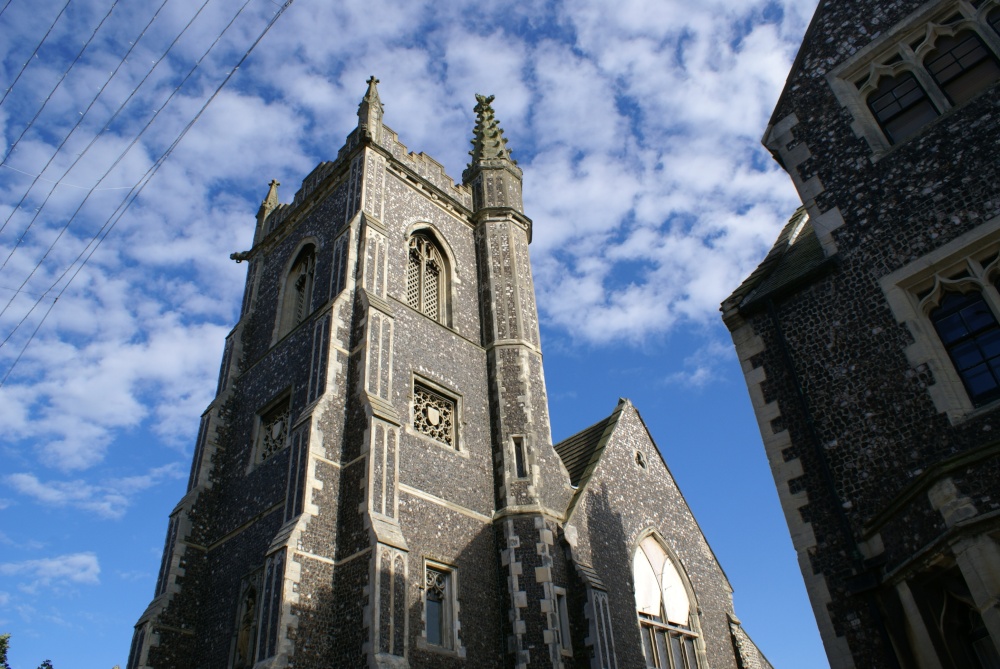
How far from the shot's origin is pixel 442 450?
14930mm

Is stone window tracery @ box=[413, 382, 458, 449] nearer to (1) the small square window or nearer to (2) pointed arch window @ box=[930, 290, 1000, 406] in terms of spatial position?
(1) the small square window

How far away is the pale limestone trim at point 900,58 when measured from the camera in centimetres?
941

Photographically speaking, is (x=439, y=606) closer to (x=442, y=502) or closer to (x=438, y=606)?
(x=438, y=606)

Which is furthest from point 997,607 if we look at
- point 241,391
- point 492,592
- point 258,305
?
point 258,305

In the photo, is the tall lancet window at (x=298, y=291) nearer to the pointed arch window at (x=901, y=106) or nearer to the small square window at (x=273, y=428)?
the small square window at (x=273, y=428)

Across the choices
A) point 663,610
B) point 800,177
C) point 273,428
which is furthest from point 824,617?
point 273,428

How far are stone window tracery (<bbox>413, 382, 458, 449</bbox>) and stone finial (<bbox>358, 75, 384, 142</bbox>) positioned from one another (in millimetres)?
7324

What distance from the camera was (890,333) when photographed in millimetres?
8484

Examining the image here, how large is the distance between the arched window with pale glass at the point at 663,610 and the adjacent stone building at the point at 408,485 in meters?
0.05

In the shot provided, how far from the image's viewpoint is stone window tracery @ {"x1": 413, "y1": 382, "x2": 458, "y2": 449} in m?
15.2

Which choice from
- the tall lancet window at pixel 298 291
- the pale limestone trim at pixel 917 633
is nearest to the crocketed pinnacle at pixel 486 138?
the tall lancet window at pixel 298 291

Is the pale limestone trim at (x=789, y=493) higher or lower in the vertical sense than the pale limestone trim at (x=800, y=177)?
lower

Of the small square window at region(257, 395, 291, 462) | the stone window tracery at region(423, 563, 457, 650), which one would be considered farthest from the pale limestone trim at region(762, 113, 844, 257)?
the small square window at region(257, 395, 291, 462)

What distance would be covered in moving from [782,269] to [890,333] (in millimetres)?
2215
